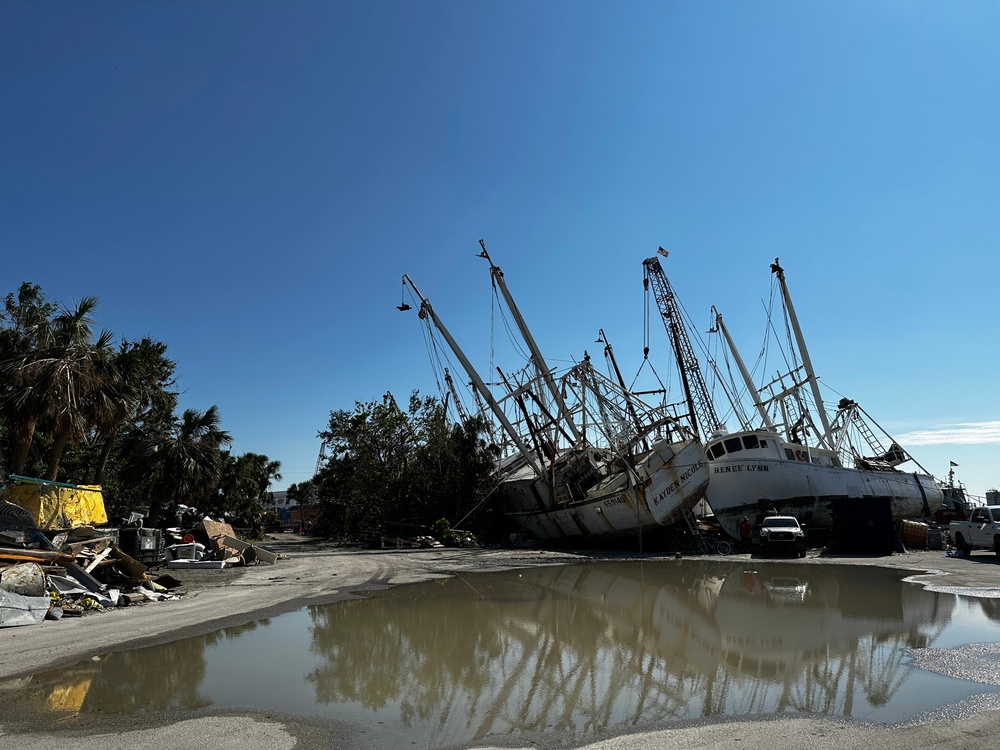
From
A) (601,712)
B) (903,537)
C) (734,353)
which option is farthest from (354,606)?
(734,353)

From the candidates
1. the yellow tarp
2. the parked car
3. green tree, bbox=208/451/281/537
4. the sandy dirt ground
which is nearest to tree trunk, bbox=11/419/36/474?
the yellow tarp

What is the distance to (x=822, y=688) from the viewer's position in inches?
292

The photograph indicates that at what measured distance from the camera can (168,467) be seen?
31297 millimetres

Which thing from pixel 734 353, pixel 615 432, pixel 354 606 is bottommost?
pixel 354 606

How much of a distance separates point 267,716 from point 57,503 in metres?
17.1

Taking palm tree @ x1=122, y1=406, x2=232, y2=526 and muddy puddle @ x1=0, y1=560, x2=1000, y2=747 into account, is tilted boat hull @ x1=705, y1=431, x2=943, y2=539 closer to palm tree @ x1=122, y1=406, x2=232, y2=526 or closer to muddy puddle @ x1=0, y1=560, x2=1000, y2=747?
muddy puddle @ x1=0, y1=560, x2=1000, y2=747

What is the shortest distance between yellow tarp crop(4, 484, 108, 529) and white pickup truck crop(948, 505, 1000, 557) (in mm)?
30877

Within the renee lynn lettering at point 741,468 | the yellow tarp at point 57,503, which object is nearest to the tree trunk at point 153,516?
the yellow tarp at point 57,503

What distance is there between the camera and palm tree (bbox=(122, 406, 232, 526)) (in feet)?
102

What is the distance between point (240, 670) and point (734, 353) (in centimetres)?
4836

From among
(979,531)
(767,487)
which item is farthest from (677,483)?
(979,531)

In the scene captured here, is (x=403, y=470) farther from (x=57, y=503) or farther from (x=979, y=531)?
(x=979, y=531)

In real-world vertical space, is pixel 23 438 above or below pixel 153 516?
above

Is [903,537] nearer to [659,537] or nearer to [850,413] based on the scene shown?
[659,537]
